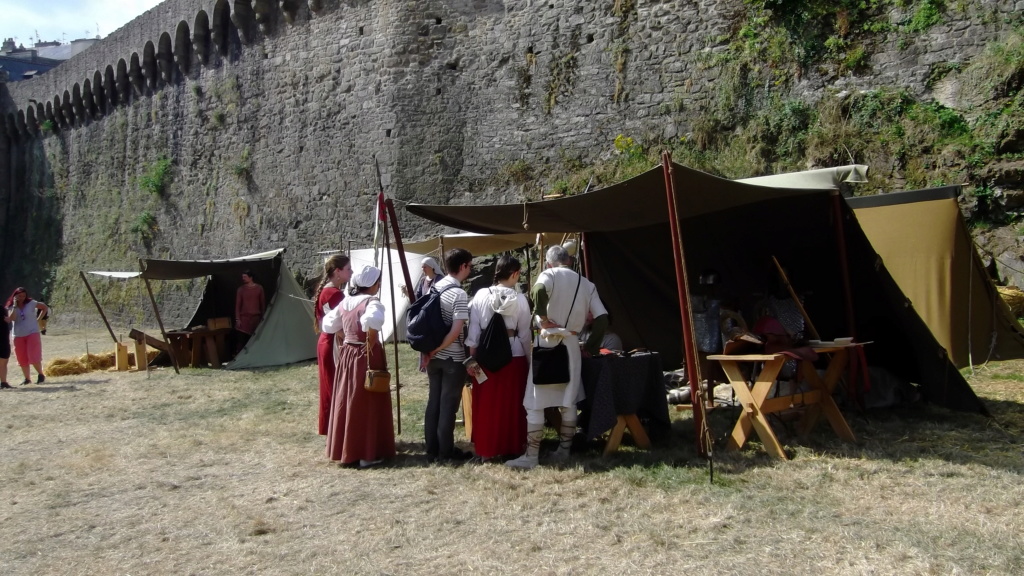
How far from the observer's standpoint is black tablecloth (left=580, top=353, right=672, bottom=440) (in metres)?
4.35

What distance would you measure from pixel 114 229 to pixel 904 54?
20250mm

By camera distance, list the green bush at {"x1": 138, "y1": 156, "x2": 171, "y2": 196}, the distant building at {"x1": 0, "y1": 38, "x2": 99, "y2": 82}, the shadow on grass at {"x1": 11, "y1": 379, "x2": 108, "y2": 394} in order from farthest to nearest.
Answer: the distant building at {"x1": 0, "y1": 38, "x2": 99, "y2": 82} < the green bush at {"x1": 138, "y1": 156, "x2": 171, "y2": 196} < the shadow on grass at {"x1": 11, "y1": 379, "x2": 108, "y2": 394}

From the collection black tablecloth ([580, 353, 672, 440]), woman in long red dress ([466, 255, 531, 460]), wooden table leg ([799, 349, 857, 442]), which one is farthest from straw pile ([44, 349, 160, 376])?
wooden table leg ([799, 349, 857, 442])

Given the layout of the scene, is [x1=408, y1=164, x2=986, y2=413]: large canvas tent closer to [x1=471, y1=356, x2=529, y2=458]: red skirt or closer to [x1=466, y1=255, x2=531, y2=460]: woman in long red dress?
[x1=466, y1=255, x2=531, y2=460]: woman in long red dress

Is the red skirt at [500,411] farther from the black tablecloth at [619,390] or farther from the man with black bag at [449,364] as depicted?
the black tablecloth at [619,390]

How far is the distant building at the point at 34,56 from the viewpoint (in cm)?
3706

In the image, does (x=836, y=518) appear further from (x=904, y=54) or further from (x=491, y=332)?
(x=904, y=54)

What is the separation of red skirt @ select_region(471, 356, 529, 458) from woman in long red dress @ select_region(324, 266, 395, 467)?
0.52m

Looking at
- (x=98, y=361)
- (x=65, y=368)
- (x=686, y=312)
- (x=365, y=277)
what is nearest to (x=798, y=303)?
(x=686, y=312)

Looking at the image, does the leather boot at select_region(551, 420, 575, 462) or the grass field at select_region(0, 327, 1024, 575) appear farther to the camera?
the leather boot at select_region(551, 420, 575, 462)

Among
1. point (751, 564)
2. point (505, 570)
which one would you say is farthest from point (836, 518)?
point (505, 570)

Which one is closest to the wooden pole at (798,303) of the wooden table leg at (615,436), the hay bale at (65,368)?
the wooden table leg at (615,436)

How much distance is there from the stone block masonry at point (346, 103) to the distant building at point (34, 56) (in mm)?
15426

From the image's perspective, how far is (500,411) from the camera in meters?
4.39
